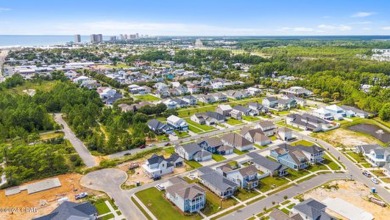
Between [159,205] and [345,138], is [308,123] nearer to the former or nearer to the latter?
[345,138]

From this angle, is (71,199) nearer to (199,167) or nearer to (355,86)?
(199,167)

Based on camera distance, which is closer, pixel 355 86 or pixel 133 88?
pixel 355 86

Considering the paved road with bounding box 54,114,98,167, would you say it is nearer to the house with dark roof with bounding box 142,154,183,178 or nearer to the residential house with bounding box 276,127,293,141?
the house with dark roof with bounding box 142,154,183,178

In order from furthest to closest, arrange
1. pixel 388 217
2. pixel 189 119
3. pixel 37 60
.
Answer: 1. pixel 37 60
2. pixel 189 119
3. pixel 388 217

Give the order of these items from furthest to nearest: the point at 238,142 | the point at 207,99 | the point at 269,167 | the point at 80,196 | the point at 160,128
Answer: the point at 207,99
the point at 160,128
the point at 238,142
the point at 269,167
the point at 80,196

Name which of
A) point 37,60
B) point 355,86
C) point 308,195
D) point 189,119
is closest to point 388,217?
point 308,195

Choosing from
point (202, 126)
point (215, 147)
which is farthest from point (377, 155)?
point (202, 126)

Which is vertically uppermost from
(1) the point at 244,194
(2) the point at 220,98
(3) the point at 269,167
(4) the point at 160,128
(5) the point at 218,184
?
(2) the point at 220,98
